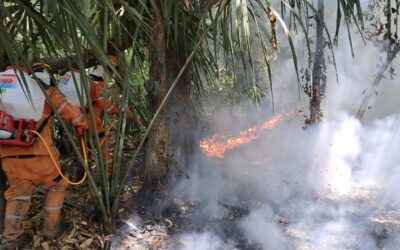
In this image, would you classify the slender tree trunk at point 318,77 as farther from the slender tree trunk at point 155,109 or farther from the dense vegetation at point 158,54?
the slender tree trunk at point 155,109

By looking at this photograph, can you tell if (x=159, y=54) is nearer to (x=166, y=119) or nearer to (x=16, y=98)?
(x=166, y=119)

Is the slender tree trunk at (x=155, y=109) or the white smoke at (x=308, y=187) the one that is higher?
the slender tree trunk at (x=155, y=109)

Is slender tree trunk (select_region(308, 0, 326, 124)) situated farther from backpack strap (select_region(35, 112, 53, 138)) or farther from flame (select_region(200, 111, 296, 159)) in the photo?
backpack strap (select_region(35, 112, 53, 138))

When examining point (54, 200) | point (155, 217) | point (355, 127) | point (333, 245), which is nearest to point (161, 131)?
point (155, 217)

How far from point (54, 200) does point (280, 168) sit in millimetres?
2631

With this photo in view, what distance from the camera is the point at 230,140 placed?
557cm

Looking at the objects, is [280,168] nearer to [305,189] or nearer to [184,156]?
[305,189]

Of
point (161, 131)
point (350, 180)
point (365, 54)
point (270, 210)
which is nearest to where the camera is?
point (161, 131)

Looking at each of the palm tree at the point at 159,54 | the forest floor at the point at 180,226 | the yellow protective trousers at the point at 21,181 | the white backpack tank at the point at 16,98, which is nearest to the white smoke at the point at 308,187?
the forest floor at the point at 180,226

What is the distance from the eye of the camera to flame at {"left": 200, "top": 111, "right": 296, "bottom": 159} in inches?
191

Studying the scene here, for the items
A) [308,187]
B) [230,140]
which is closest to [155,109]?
[308,187]

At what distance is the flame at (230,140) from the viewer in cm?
486

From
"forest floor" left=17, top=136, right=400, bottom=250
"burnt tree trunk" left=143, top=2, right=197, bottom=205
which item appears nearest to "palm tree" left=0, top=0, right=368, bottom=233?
"burnt tree trunk" left=143, top=2, right=197, bottom=205

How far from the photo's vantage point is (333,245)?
Result: 10.3 ft
